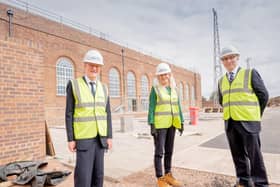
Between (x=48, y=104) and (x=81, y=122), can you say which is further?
(x=48, y=104)

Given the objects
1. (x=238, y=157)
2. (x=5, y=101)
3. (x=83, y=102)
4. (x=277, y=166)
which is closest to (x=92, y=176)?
(x=83, y=102)

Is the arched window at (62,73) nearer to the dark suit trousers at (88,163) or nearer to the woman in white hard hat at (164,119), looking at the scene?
the woman in white hard hat at (164,119)

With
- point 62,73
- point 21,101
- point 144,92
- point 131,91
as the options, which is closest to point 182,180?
point 21,101

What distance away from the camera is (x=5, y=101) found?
11.7 feet

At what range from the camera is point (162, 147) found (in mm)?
3162

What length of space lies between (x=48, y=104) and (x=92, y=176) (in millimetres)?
16266

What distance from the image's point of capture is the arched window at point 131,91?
2724 centimetres

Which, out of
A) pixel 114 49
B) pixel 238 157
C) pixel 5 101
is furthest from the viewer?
pixel 114 49

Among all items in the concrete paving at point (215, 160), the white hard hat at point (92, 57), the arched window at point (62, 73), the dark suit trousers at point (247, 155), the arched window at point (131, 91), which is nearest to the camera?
the white hard hat at point (92, 57)

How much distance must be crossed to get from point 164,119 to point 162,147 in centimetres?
43

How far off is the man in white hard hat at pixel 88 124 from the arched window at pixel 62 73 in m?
17.0

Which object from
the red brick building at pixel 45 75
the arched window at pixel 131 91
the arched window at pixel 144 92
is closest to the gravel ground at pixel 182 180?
the red brick building at pixel 45 75

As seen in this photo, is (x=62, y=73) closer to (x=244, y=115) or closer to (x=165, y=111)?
(x=165, y=111)

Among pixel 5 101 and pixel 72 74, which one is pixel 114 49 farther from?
pixel 5 101
